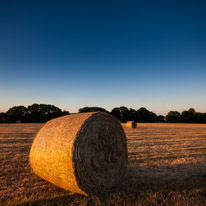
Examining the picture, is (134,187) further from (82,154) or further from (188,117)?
(188,117)

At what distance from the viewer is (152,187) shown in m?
4.55

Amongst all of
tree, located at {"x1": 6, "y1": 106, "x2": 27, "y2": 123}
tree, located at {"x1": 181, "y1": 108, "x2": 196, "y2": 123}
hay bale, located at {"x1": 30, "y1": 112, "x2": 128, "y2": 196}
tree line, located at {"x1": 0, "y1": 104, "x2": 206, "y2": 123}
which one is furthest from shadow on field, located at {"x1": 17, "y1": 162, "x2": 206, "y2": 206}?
tree, located at {"x1": 181, "y1": 108, "x2": 196, "y2": 123}

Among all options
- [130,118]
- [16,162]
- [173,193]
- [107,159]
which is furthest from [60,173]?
[130,118]

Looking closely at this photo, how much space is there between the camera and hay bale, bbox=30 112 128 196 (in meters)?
4.15

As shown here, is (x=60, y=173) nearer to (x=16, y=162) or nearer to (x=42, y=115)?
Answer: (x=16, y=162)

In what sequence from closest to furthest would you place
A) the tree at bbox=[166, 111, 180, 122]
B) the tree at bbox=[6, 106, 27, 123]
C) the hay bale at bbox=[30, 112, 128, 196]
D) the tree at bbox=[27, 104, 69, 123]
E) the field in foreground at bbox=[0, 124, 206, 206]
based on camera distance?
the field in foreground at bbox=[0, 124, 206, 206]
the hay bale at bbox=[30, 112, 128, 196]
the tree at bbox=[6, 106, 27, 123]
the tree at bbox=[27, 104, 69, 123]
the tree at bbox=[166, 111, 180, 122]

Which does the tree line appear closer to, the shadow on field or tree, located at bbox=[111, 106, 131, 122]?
tree, located at bbox=[111, 106, 131, 122]

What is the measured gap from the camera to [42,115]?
163 ft

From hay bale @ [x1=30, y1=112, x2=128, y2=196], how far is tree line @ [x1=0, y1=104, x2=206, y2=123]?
44375mm

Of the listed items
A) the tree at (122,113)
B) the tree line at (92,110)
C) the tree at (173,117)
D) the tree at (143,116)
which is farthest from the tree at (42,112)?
the tree at (173,117)

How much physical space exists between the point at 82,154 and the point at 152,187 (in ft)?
6.51

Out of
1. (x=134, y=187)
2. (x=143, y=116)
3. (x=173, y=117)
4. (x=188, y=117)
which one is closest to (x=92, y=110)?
(x=143, y=116)

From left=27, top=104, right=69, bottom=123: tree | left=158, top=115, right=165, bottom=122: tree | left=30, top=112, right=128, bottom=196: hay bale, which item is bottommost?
left=30, top=112, right=128, bottom=196: hay bale

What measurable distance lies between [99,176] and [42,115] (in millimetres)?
47996
